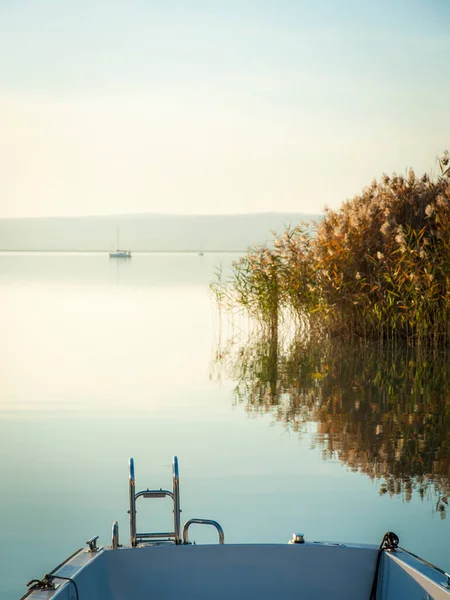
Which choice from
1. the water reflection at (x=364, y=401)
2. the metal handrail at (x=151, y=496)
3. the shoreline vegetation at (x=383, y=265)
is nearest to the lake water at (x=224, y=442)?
the water reflection at (x=364, y=401)

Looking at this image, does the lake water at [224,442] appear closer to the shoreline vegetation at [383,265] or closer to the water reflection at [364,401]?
the water reflection at [364,401]

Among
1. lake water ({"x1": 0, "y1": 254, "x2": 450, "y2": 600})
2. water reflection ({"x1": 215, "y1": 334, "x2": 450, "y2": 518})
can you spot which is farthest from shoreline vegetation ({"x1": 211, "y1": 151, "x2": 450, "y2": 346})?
lake water ({"x1": 0, "y1": 254, "x2": 450, "y2": 600})

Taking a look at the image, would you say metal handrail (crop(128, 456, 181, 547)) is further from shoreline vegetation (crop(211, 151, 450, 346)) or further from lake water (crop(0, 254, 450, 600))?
shoreline vegetation (crop(211, 151, 450, 346))

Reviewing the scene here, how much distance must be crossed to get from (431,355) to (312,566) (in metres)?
7.27

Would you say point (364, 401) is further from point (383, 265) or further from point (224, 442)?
point (383, 265)

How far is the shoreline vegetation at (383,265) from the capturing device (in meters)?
10.4

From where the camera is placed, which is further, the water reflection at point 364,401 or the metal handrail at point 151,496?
the water reflection at point 364,401

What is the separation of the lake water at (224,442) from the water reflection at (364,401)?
2 centimetres

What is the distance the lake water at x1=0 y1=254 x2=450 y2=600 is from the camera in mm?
4500

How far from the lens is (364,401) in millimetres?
7570

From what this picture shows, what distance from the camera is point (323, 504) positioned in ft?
15.8

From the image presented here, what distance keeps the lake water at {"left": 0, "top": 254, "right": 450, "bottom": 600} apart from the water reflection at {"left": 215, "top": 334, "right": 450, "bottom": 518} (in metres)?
0.02

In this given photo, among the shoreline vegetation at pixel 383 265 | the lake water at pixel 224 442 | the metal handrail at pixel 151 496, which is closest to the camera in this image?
the metal handrail at pixel 151 496

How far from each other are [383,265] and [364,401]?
3.52m
